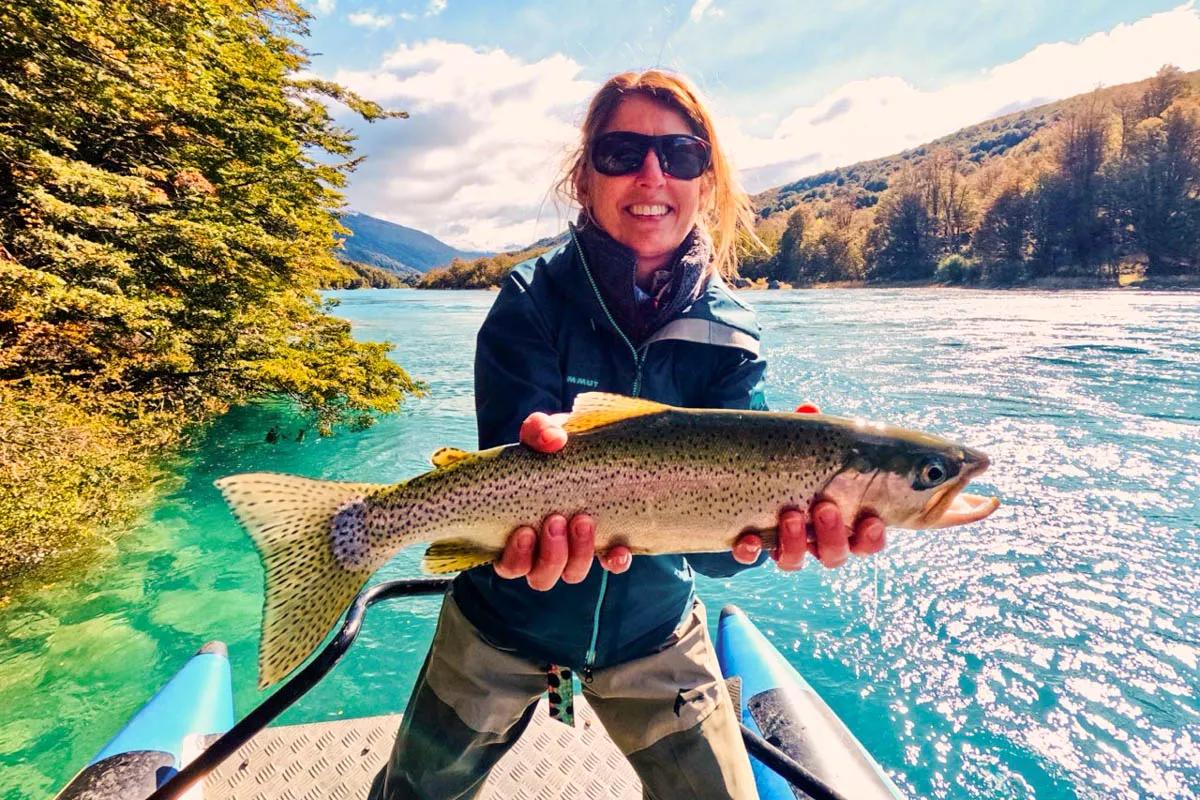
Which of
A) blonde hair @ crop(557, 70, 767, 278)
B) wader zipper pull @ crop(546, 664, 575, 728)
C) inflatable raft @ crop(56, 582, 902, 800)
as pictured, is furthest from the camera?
inflatable raft @ crop(56, 582, 902, 800)

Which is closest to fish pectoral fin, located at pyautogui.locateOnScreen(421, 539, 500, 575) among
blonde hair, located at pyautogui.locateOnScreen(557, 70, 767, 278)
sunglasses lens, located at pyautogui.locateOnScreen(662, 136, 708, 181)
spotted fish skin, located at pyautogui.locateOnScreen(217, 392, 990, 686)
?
spotted fish skin, located at pyautogui.locateOnScreen(217, 392, 990, 686)

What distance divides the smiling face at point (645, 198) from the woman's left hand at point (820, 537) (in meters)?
1.47

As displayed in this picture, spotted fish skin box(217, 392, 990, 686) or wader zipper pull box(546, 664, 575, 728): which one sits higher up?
spotted fish skin box(217, 392, 990, 686)

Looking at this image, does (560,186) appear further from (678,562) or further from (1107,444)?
(1107,444)

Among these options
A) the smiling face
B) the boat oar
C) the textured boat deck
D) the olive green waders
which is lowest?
the textured boat deck

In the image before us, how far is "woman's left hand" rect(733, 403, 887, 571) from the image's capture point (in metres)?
2.57

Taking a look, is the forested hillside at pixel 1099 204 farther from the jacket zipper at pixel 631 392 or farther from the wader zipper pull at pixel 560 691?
the wader zipper pull at pixel 560 691

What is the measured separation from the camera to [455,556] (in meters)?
2.50

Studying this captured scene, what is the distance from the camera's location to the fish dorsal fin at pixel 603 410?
2535 millimetres

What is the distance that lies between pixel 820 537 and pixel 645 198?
1.82m

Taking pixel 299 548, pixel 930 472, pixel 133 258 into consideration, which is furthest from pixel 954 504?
pixel 133 258

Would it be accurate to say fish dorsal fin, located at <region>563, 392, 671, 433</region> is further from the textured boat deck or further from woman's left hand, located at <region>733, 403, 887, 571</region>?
the textured boat deck

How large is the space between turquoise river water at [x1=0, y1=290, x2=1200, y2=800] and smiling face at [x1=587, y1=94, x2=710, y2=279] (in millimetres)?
5634

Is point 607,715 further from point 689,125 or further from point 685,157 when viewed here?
point 689,125
